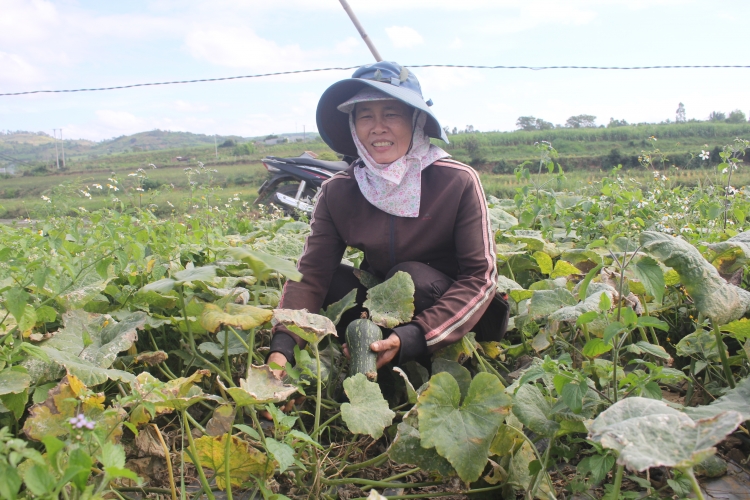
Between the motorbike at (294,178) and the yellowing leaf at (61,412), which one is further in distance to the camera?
the motorbike at (294,178)

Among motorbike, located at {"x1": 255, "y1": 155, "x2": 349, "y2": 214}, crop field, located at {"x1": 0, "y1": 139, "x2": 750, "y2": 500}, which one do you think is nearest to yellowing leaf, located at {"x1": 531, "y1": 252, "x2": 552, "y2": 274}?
crop field, located at {"x1": 0, "y1": 139, "x2": 750, "y2": 500}

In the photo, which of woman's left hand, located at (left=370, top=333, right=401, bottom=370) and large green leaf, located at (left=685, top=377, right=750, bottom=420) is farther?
woman's left hand, located at (left=370, top=333, right=401, bottom=370)

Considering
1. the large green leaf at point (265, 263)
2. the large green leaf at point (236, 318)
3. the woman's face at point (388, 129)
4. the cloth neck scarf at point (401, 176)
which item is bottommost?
the large green leaf at point (236, 318)

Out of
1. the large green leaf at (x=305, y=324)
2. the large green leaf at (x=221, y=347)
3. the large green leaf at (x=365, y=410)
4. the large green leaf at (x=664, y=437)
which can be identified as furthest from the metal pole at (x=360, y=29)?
the large green leaf at (x=664, y=437)

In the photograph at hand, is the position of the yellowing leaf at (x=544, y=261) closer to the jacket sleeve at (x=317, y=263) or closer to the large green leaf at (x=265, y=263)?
the jacket sleeve at (x=317, y=263)

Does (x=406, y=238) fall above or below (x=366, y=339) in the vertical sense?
above

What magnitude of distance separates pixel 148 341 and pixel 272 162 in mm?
5751

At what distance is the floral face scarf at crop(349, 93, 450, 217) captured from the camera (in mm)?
2074

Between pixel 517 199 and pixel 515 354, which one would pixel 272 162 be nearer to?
pixel 517 199

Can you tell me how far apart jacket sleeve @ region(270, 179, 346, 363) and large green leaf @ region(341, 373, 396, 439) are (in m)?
0.61

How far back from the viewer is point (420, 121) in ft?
7.03

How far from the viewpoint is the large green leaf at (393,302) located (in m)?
1.75

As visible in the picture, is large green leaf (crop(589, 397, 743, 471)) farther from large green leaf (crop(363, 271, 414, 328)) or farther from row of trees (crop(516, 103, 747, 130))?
row of trees (crop(516, 103, 747, 130))

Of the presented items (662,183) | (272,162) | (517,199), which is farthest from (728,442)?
(272,162)
